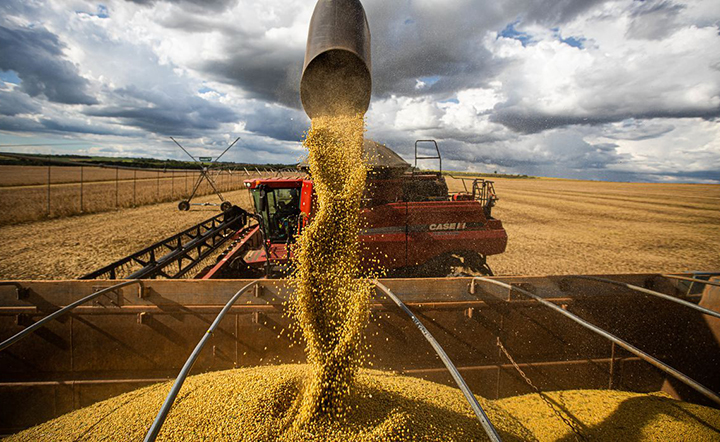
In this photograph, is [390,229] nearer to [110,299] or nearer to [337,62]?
[337,62]

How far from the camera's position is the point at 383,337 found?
321 centimetres

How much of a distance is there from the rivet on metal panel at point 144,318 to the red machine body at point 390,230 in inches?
49.3


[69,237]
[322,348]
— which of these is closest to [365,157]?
[322,348]

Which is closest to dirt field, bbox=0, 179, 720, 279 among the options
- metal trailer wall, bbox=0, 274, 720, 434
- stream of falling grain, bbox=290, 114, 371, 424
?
metal trailer wall, bbox=0, 274, 720, 434

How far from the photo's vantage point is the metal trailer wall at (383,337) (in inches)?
118

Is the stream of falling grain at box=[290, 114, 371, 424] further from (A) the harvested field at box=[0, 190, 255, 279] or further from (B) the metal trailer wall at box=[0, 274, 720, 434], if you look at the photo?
(A) the harvested field at box=[0, 190, 255, 279]

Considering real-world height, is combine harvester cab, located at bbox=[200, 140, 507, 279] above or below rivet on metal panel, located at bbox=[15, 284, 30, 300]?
above

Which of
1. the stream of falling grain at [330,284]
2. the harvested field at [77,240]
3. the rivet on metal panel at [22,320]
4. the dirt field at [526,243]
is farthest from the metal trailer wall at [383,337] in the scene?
the harvested field at [77,240]

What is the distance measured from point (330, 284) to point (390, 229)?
1.94 meters

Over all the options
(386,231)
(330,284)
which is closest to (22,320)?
(330,284)

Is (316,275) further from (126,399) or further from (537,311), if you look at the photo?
(537,311)

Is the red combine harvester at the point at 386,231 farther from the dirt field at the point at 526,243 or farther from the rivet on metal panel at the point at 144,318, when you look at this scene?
the dirt field at the point at 526,243

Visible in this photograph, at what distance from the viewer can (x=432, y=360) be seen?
3252 mm

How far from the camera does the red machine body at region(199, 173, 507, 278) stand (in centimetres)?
441
